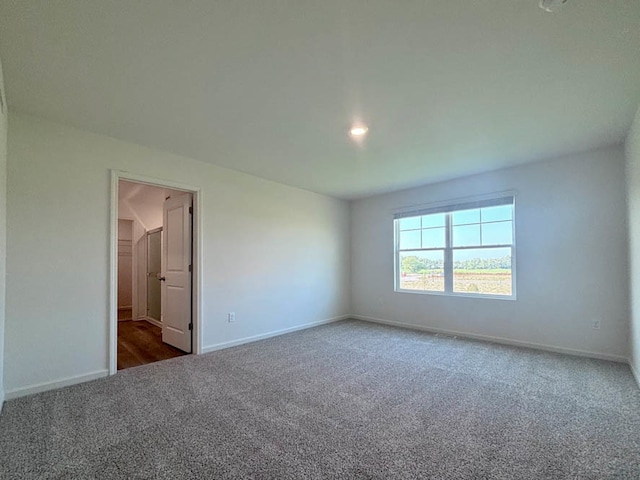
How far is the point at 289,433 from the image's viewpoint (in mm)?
1992

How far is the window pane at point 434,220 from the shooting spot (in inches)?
194

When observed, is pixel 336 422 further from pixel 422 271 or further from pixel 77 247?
pixel 422 271

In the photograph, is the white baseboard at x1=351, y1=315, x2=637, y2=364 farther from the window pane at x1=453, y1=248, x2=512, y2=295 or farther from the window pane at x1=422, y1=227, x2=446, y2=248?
the window pane at x1=422, y1=227, x2=446, y2=248

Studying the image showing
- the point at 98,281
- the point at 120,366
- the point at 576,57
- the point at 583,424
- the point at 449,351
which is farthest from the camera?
the point at 449,351

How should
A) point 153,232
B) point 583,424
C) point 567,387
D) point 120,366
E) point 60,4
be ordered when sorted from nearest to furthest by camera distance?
point 60,4 < point 583,424 < point 567,387 < point 120,366 < point 153,232

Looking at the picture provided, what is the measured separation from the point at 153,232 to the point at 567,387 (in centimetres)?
666

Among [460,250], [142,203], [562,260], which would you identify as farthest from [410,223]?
[142,203]

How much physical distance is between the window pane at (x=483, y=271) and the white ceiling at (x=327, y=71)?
5.40ft

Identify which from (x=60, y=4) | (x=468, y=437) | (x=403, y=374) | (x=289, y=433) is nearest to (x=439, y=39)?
(x=60, y=4)

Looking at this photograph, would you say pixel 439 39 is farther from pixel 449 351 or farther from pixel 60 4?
pixel 449 351

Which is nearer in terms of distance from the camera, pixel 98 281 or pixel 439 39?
pixel 439 39

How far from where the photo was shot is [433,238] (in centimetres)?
504

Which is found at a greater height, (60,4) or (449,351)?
(60,4)

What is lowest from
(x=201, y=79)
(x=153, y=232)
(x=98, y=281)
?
(x=98, y=281)
